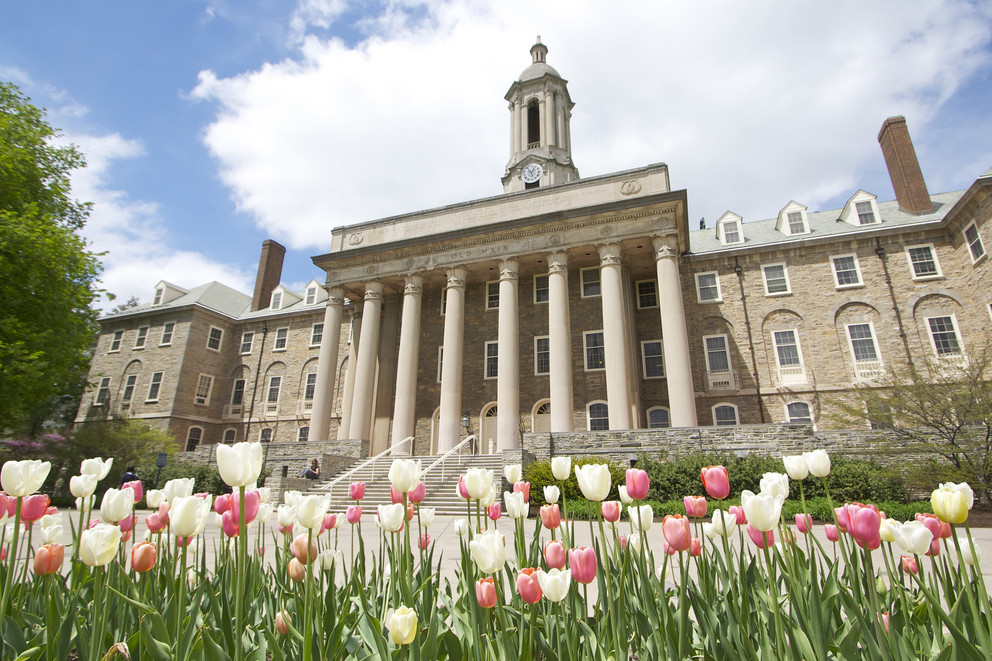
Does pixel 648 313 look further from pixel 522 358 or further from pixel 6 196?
pixel 6 196

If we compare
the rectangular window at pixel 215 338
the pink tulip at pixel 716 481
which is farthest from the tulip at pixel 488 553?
the rectangular window at pixel 215 338

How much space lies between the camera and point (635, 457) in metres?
19.4

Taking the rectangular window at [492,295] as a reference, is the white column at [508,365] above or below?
below

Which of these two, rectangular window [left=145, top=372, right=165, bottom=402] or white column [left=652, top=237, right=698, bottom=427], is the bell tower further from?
rectangular window [left=145, top=372, right=165, bottom=402]

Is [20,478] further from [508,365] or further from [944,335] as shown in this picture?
[944,335]

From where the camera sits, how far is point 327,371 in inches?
1102

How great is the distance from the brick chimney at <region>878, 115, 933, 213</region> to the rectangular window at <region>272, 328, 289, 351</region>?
41196 millimetres

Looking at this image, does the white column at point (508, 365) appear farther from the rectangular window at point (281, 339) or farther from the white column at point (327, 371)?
the rectangular window at point (281, 339)

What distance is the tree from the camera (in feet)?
52.7

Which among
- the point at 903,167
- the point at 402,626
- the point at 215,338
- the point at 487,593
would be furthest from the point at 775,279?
the point at 215,338

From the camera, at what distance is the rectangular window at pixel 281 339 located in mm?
38969

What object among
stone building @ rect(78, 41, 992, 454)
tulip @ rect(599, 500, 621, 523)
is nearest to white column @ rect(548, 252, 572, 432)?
stone building @ rect(78, 41, 992, 454)

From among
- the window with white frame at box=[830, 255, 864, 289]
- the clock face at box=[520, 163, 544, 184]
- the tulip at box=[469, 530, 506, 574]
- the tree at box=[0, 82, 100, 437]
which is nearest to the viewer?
the tulip at box=[469, 530, 506, 574]

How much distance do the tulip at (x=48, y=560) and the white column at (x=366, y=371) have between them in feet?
79.7
